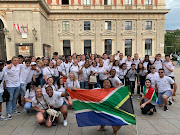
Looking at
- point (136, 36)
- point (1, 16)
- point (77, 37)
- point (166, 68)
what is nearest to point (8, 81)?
point (166, 68)

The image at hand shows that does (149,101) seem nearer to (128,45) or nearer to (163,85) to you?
(163,85)

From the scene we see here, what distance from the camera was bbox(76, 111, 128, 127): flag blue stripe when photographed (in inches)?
151

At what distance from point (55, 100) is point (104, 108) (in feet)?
5.77

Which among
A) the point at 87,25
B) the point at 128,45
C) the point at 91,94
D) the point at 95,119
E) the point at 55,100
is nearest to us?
the point at 95,119

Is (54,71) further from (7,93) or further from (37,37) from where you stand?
(37,37)

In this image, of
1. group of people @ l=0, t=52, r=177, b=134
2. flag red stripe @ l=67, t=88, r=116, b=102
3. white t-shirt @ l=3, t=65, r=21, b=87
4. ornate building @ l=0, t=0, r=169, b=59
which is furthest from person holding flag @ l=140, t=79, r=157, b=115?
ornate building @ l=0, t=0, r=169, b=59

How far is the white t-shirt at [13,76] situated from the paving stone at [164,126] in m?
5.00

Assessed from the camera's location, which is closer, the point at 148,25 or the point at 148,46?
the point at 148,25

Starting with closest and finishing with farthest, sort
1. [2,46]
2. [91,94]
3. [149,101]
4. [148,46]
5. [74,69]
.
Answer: [91,94] → [149,101] → [74,69] → [2,46] → [148,46]

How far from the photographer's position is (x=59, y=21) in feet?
89.5

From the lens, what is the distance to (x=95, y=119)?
3.94m

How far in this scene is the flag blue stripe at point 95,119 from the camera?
3.82m

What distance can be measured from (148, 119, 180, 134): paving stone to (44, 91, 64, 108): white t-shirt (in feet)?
10.2

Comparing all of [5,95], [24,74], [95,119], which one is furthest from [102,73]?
[5,95]
